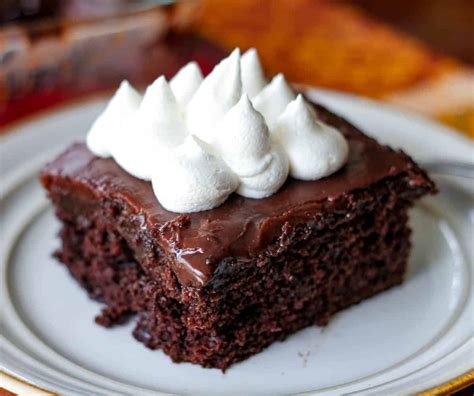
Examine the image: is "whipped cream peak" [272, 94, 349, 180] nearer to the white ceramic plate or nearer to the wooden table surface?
the white ceramic plate

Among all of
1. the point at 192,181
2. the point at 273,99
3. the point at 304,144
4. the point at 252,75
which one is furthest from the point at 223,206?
the point at 252,75

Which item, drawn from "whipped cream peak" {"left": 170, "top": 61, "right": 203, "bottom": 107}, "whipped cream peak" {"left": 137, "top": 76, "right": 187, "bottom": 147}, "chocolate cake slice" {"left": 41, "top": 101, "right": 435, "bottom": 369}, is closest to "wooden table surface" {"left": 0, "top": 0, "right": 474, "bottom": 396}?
"chocolate cake slice" {"left": 41, "top": 101, "right": 435, "bottom": 369}

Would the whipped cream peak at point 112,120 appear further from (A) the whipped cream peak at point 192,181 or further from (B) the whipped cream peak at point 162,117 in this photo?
(A) the whipped cream peak at point 192,181

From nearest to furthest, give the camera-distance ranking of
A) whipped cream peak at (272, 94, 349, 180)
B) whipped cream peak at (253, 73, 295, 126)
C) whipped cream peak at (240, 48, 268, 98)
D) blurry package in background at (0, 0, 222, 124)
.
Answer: whipped cream peak at (272, 94, 349, 180) < whipped cream peak at (253, 73, 295, 126) < whipped cream peak at (240, 48, 268, 98) < blurry package in background at (0, 0, 222, 124)

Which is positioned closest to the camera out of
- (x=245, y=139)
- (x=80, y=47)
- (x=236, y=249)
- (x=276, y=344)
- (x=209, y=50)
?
(x=236, y=249)

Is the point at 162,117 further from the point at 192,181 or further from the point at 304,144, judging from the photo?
the point at 304,144

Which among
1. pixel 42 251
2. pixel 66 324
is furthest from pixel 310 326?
pixel 42 251

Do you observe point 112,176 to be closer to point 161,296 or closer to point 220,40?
point 161,296
